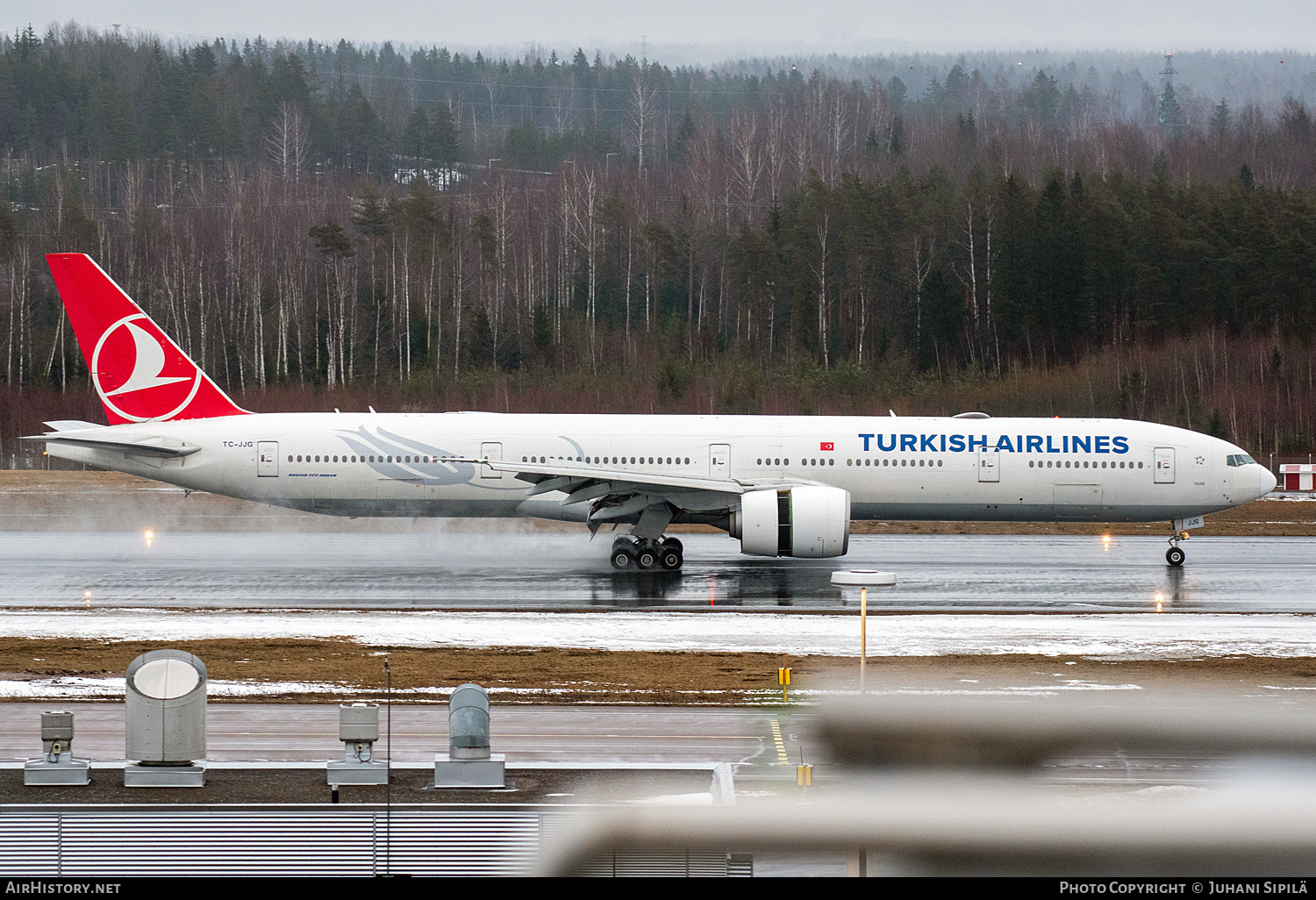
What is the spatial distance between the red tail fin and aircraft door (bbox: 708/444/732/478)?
11.5 m

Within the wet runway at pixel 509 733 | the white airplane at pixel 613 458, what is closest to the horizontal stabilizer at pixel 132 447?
the white airplane at pixel 613 458

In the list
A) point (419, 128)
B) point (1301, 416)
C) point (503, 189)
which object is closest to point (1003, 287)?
point (1301, 416)

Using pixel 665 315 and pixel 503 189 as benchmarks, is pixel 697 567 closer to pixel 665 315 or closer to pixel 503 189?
pixel 665 315

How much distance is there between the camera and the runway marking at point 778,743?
1315cm

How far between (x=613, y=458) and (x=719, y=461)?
2463mm

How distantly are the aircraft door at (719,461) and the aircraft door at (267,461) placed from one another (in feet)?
32.7

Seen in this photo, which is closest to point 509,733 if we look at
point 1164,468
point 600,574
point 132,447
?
point 600,574

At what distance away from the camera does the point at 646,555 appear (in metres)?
29.6

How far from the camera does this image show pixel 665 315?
92.4m

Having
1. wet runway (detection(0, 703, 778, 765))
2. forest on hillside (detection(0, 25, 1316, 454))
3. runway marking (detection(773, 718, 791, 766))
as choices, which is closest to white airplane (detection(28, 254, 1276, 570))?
wet runway (detection(0, 703, 778, 765))

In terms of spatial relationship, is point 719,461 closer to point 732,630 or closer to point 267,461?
point 732,630

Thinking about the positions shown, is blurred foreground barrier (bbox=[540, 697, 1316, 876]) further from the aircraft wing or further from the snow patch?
the aircraft wing

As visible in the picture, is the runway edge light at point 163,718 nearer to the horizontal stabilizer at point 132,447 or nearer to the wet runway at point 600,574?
the wet runway at point 600,574

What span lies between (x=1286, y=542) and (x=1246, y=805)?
124 ft
